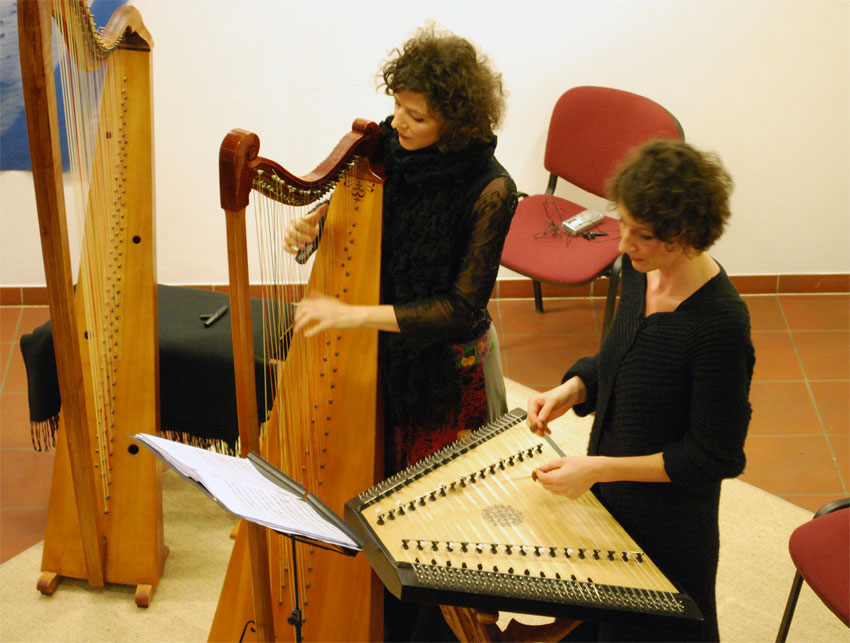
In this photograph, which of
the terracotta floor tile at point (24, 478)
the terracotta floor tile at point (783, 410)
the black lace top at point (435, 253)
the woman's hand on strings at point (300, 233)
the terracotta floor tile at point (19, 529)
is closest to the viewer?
the black lace top at point (435, 253)

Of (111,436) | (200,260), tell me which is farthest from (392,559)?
(200,260)

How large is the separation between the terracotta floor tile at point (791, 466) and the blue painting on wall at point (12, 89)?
3.03m

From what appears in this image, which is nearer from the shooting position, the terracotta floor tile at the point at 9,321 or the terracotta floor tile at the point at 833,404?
the terracotta floor tile at the point at 833,404

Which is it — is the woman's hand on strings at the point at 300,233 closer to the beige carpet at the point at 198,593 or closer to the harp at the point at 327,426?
the harp at the point at 327,426

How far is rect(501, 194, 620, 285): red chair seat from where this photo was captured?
3338 millimetres

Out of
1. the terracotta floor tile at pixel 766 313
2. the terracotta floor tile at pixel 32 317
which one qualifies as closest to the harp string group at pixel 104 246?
the terracotta floor tile at pixel 32 317

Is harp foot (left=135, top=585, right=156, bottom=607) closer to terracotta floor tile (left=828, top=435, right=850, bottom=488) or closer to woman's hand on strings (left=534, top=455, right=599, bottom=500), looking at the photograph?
woman's hand on strings (left=534, top=455, right=599, bottom=500)

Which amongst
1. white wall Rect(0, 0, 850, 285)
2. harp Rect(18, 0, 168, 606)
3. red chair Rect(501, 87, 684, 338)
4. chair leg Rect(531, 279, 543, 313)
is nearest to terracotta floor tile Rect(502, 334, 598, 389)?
chair leg Rect(531, 279, 543, 313)

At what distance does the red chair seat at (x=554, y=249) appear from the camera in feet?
11.0

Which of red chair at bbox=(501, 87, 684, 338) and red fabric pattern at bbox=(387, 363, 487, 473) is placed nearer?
red fabric pattern at bbox=(387, 363, 487, 473)

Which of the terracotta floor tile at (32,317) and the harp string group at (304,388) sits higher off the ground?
the harp string group at (304,388)

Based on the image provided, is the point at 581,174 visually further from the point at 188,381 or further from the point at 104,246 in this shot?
the point at 104,246

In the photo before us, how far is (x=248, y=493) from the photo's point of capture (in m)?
1.40

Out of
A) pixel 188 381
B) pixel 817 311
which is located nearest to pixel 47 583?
pixel 188 381
